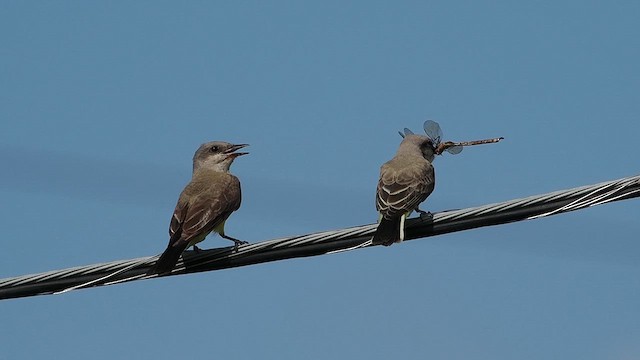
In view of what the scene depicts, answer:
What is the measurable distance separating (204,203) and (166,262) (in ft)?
7.03

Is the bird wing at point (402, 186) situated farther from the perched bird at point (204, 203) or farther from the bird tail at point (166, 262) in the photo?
the bird tail at point (166, 262)

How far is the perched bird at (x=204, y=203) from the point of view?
9.94 meters

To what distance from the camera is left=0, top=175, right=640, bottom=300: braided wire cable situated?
304 inches

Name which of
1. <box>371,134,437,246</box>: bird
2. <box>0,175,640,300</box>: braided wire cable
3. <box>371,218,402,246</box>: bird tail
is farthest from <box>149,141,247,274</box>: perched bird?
<box>371,134,437,246</box>: bird

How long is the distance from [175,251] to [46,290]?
1.60 m

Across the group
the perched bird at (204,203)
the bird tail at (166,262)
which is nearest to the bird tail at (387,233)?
the perched bird at (204,203)

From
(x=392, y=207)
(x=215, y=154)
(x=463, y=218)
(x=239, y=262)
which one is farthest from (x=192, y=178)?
(x=463, y=218)

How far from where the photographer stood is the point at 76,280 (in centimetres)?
798

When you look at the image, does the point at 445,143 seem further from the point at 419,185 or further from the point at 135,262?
the point at 135,262

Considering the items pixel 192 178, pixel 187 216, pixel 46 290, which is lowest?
pixel 46 290

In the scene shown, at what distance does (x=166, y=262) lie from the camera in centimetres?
885

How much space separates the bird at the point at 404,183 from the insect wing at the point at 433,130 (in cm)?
10

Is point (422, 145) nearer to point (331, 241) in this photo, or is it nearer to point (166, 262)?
point (166, 262)

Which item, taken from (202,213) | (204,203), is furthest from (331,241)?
(204,203)
